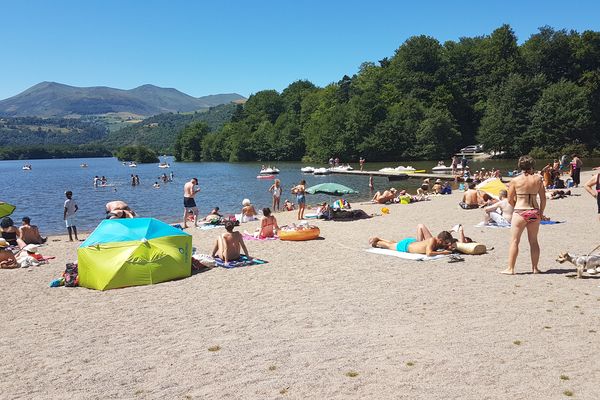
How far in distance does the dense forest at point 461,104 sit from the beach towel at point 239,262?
63469mm

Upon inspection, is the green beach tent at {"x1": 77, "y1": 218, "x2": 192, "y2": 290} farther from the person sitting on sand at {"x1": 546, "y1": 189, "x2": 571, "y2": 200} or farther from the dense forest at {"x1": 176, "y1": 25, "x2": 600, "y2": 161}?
the dense forest at {"x1": 176, "y1": 25, "x2": 600, "y2": 161}

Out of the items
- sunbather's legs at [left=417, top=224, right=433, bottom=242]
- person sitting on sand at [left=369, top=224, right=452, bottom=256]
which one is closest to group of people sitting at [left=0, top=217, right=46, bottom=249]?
person sitting on sand at [left=369, top=224, right=452, bottom=256]

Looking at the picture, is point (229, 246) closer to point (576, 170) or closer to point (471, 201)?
point (471, 201)

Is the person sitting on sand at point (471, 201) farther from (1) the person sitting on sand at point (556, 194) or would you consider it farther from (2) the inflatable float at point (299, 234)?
(2) the inflatable float at point (299, 234)

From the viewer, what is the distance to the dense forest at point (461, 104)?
6788 centimetres

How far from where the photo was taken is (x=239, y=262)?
11711 millimetres

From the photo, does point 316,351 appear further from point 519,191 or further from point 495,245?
point 495,245

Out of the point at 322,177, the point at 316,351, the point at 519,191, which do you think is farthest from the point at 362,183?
the point at 316,351

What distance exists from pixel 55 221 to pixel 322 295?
865 inches

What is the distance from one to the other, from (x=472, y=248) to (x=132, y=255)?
722 cm

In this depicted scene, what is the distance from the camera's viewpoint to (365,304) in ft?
26.2

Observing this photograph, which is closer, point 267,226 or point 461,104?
point 267,226

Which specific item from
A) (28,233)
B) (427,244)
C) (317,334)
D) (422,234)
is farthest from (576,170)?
(28,233)

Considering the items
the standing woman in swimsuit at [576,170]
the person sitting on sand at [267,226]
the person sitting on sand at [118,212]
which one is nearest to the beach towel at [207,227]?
the person sitting on sand at [267,226]
